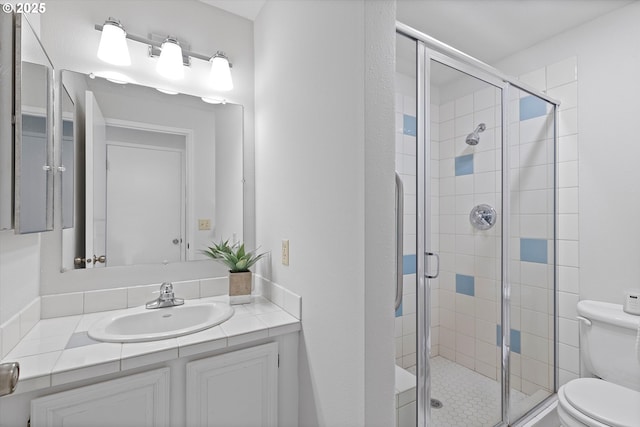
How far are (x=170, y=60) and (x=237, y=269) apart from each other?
1.12m

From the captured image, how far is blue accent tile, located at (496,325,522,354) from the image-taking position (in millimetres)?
1594

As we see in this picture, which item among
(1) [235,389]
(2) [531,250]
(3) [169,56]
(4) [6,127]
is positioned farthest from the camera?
(2) [531,250]

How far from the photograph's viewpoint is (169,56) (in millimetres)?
1508

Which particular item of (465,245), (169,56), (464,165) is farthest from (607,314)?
(169,56)

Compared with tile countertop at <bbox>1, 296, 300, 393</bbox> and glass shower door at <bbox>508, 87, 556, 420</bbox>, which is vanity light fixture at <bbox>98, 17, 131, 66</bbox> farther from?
glass shower door at <bbox>508, 87, 556, 420</bbox>

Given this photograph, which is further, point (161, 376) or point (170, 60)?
point (170, 60)

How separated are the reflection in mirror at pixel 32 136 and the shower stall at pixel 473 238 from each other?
4.38 ft

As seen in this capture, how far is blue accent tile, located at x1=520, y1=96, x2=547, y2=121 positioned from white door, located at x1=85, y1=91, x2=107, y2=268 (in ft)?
7.45

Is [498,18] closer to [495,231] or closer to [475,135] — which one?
[475,135]

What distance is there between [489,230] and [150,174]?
1812 millimetres

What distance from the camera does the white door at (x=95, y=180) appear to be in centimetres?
138

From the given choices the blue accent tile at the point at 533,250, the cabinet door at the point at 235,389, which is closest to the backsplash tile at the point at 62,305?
the cabinet door at the point at 235,389

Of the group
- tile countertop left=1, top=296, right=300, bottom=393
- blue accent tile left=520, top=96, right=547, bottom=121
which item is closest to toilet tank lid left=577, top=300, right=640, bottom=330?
blue accent tile left=520, top=96, right=547, bottom=121

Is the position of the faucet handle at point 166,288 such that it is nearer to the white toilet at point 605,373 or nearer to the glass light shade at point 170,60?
the glass light shade at point 170,60
